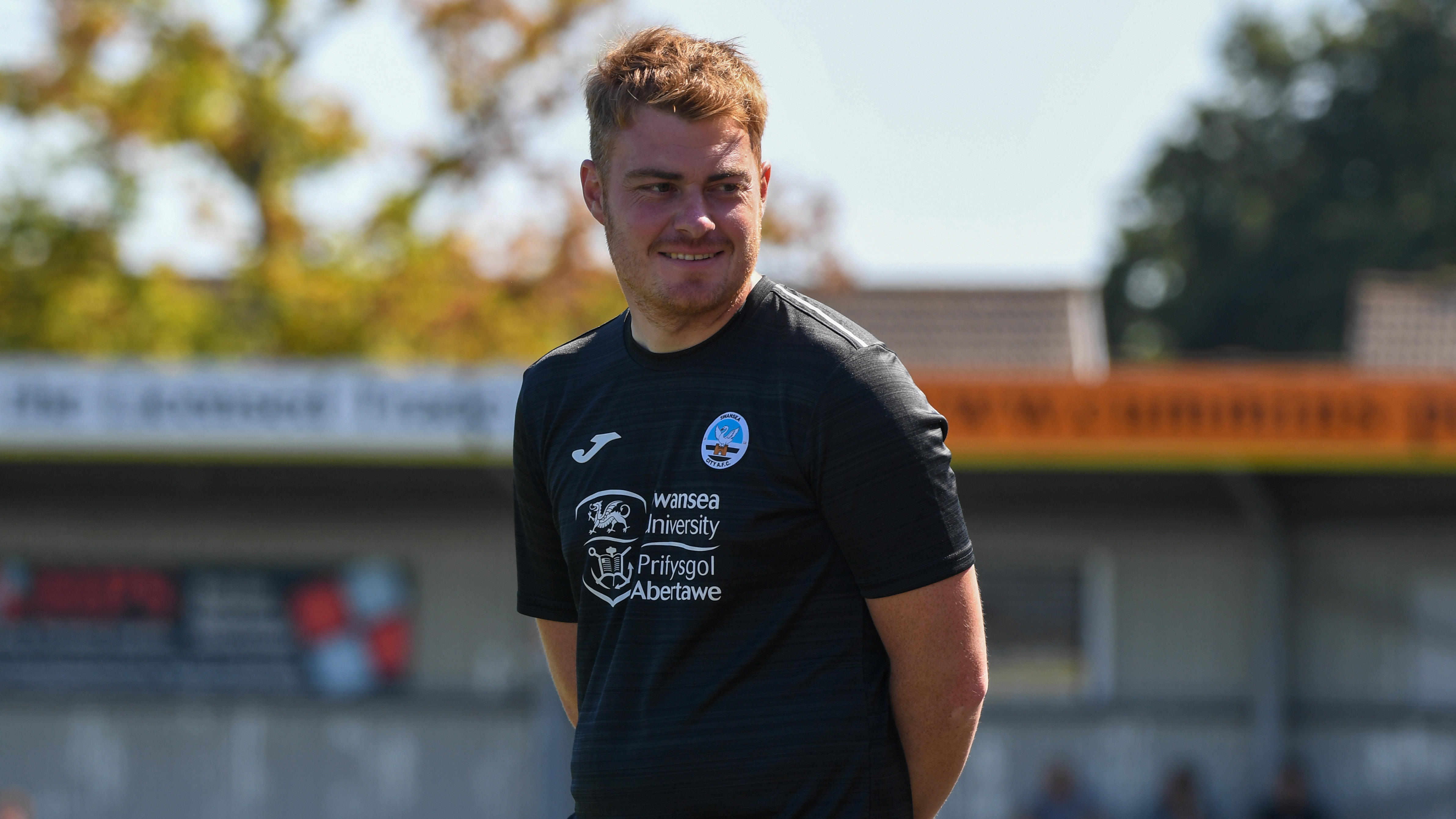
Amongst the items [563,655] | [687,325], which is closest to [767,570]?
[687,325]

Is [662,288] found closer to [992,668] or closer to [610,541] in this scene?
[610,541]

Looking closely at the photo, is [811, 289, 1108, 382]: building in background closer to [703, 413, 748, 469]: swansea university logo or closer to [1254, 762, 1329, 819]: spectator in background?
[1254, 762, 1329, 819]: spectator in background

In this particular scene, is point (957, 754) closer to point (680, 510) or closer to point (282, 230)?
point (680, 510)

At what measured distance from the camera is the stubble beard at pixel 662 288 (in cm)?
236

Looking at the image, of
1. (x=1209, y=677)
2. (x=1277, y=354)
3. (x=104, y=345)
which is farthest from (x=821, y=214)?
(x=1277, y=354)

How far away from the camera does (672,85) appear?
7.57 ft

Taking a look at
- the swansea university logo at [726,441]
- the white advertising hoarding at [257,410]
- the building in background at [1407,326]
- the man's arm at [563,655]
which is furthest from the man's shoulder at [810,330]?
the building in background at [1407,326]

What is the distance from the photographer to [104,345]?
21.7 m

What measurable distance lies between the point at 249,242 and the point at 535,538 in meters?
21.1

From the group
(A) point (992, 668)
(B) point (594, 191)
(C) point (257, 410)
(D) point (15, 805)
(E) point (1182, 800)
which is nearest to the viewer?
(B) point (594, 191)

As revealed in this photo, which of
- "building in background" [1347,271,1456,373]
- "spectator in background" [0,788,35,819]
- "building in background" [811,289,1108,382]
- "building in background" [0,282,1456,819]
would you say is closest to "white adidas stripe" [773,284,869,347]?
"building in background" [0,282,1456,819]

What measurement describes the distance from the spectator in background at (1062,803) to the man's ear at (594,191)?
1100cm

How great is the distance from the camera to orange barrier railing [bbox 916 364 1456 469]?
37.1ft

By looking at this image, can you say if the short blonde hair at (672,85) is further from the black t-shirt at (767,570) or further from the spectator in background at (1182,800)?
the spectator in background at (1182,800)
